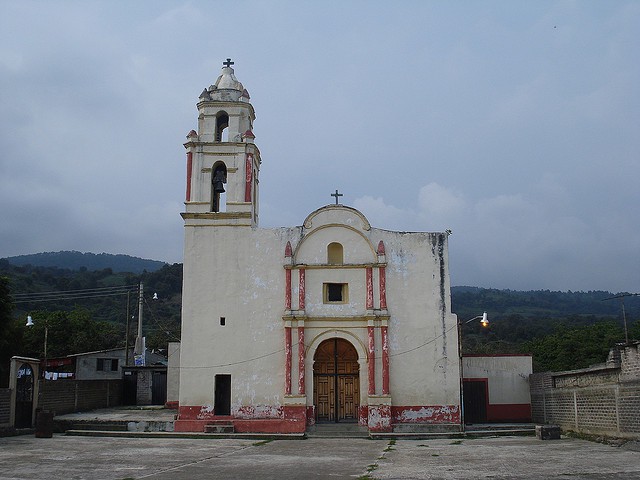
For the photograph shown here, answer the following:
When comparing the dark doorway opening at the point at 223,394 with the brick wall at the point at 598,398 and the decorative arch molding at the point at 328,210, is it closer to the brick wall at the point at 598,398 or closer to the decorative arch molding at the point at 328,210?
the decorative arch molding at the point at 328,210

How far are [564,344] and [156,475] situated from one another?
3926 cm

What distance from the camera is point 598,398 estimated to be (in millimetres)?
20531

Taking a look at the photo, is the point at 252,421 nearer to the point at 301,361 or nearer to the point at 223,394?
the point at 223,394

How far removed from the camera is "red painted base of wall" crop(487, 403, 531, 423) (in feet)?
91.2

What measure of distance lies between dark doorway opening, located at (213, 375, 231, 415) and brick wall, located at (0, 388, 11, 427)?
7.17 m

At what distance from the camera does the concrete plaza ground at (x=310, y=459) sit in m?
13.8

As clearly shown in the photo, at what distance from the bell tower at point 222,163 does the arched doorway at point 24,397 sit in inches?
311

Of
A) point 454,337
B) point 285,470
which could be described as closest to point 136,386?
point 454,337

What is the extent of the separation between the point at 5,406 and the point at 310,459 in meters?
11.5

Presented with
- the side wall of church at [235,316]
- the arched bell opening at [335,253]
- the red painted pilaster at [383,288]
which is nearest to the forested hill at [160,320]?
the red painted pilaster at [383,288]

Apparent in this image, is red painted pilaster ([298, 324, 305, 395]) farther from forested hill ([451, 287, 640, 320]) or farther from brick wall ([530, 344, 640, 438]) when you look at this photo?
forested hill ([451, 287, 640, 320])

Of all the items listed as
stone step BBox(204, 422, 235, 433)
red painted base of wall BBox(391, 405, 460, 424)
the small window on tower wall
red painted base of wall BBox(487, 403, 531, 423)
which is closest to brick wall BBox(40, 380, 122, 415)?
stone step BBox(204, 422, 235, 433)

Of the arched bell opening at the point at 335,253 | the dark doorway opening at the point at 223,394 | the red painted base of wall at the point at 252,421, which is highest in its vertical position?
the arched bell opening at the point at 335,253

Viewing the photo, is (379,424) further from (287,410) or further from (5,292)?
(5,292)
